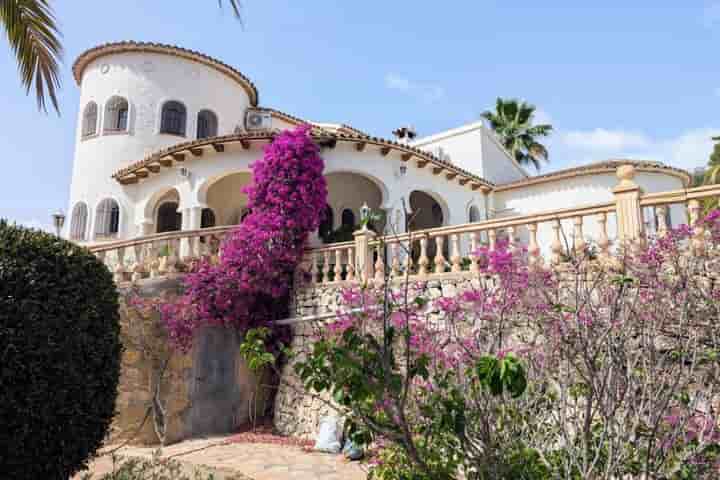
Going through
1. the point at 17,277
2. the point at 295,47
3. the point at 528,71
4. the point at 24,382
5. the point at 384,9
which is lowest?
the point at 24,382

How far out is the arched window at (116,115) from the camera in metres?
17.2

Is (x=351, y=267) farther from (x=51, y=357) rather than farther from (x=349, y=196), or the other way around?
(x=349, y=196)

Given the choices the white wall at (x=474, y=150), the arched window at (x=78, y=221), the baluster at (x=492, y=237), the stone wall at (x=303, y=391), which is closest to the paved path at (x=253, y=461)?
the stone wall at (x=303, y=391)

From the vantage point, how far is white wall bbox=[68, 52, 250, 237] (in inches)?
662

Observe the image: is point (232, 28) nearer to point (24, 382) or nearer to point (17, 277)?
point (17, 277)

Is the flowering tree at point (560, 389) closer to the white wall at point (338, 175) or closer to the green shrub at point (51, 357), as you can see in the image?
the green shrub at point (51, 357)

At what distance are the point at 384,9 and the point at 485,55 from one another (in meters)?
2.63

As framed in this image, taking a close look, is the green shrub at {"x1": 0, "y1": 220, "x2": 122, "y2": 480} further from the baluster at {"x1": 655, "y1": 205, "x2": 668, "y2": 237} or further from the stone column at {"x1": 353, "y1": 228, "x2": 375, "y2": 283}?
the baluster at {"x1": 655, "y1": 205, "x2": 668, "y2": 237}

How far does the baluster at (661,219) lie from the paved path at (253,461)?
17.7 feet

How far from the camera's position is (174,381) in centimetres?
1097

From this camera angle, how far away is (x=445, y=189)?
16453 mm

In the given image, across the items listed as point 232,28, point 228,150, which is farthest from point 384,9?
point 228,150

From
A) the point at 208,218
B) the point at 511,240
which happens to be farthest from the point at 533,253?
the point at 208,218

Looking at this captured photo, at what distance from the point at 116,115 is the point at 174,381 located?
10.6m
